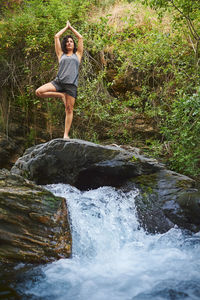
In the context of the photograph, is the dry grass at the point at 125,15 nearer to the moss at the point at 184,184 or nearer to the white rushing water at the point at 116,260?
the moss at the point at 184,184

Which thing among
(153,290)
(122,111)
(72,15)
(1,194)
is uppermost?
(72,15)

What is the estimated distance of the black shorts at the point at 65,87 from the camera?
4.94 metres

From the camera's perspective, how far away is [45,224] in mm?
3145

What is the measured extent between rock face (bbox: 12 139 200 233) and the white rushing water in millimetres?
277

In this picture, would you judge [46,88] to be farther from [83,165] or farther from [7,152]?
[7,152]

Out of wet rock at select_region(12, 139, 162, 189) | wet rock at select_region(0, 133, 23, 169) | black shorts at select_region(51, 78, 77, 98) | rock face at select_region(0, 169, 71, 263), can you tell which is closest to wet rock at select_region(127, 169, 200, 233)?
wet rock at select_region(12, 139, 162, 189)

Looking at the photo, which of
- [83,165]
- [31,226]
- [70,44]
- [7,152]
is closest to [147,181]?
[83,165]

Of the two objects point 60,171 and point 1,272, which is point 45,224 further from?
point 60,171

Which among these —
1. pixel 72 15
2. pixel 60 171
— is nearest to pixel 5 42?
pixel 72 15

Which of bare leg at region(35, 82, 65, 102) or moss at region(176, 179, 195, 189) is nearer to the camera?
moss at region(176, 179, 195, 189)

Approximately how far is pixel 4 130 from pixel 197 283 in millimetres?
6580

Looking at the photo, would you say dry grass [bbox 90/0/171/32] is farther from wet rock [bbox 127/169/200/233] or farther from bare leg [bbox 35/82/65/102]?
wet rock [bbox 127/169/200/233]

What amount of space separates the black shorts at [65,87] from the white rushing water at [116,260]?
1790mm

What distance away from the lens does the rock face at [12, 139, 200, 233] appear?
13.9 ft
